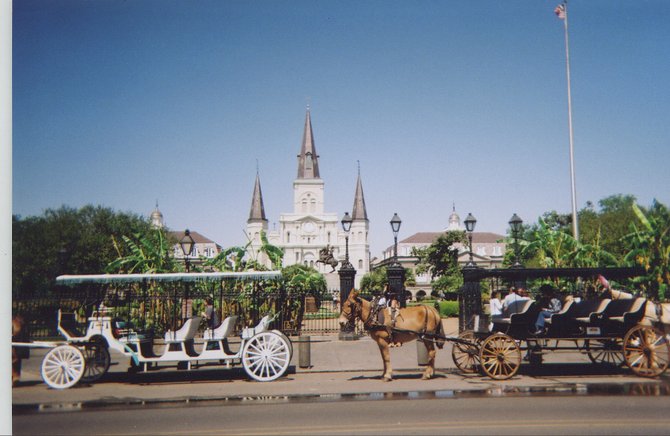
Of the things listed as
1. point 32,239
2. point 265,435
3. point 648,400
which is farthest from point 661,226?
point 32,239

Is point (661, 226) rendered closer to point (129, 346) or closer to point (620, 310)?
point (620, 310)

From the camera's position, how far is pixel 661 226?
21.8 metres

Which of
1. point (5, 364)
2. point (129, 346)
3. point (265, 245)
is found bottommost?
point (129, 346)

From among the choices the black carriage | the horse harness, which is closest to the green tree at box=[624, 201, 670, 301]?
the black carriage

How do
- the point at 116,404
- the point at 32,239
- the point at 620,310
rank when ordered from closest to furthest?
1. the point at 116,404
2. the point at 620,310
3. the point at 32,239

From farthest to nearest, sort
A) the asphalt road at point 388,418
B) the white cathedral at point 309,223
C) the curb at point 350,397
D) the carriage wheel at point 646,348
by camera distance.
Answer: the white cathedral at point 309,223, the carriage wheel at point 646,348, the curb at point 350,397, the asphalt road at point 388,418

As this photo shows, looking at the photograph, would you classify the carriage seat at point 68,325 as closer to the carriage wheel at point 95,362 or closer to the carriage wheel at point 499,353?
the carriage wheel at point 95,362

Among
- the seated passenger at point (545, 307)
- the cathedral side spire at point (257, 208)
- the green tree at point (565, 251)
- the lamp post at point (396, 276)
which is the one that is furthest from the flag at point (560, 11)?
the cathedral side spire at point (257, 208)

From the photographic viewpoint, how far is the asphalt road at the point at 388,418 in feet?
21.2

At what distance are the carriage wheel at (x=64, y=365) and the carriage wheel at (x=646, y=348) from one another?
11371 millimetres

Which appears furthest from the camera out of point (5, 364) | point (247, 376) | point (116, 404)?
point (247, 376)

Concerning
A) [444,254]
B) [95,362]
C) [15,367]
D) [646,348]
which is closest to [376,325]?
[646,348]

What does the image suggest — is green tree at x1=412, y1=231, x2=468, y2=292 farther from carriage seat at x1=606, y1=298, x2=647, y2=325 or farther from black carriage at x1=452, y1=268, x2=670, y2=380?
carriage seat at x1=606, y1=298, x2=647, y2=325

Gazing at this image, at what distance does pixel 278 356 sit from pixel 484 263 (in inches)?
3336
